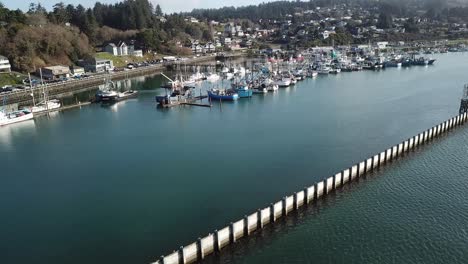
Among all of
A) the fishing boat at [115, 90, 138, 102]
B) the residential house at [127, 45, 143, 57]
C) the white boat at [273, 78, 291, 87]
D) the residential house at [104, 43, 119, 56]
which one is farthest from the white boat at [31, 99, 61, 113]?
the residential house at [127, 45, 143, 57]

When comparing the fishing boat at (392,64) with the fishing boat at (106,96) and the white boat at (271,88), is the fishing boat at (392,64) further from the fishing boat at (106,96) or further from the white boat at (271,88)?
the fishing boat at (106,96)

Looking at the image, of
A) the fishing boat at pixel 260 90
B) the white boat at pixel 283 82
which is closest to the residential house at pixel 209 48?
the white boat at pixel 283 82

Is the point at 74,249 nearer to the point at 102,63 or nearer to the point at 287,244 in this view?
the point at 287,244

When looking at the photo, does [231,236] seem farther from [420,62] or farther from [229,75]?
[420,62]

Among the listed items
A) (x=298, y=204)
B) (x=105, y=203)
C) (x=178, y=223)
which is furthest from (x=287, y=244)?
(x=105, y=203)

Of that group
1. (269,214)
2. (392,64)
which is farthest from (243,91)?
(392,64)
